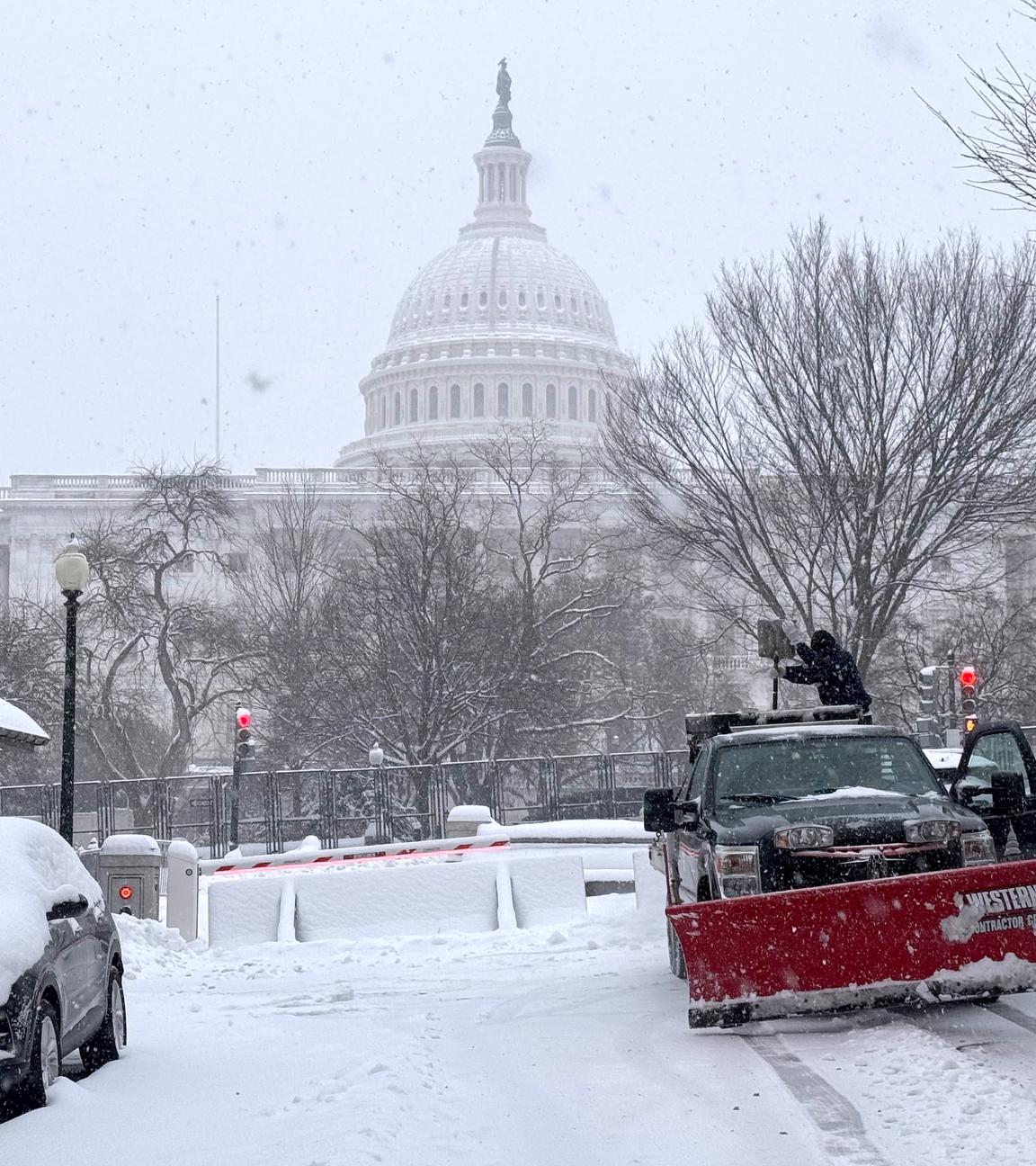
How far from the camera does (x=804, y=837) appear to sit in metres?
10.4

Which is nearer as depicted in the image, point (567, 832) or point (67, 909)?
point (67, 909)

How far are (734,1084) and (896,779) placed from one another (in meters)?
3.58

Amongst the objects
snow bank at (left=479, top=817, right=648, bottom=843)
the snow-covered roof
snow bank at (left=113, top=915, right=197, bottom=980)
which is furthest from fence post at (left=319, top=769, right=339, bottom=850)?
snow bank at (left=113, top=915, right=197, bottom=980)

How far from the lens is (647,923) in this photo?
16.2 meters

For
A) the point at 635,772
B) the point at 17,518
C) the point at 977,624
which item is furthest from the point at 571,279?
the point at 635,772

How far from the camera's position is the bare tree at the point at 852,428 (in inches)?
1172

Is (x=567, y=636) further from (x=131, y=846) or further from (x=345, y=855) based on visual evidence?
(x=131, y=846)

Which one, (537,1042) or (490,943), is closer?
(537,1042)

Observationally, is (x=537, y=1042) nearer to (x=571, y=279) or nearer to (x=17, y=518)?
(x=17, y=518)

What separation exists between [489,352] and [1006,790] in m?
126

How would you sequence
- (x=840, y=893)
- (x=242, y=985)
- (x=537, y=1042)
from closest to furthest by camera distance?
(x=840, y=893) → (x=537, y=1042) → (x=242, y=985)

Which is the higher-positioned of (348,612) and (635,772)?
(348,612)

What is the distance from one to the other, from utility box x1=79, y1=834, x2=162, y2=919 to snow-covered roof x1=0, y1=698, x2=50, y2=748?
50.7 inches

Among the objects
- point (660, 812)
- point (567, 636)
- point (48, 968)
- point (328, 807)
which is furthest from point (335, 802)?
point (48, 968)
